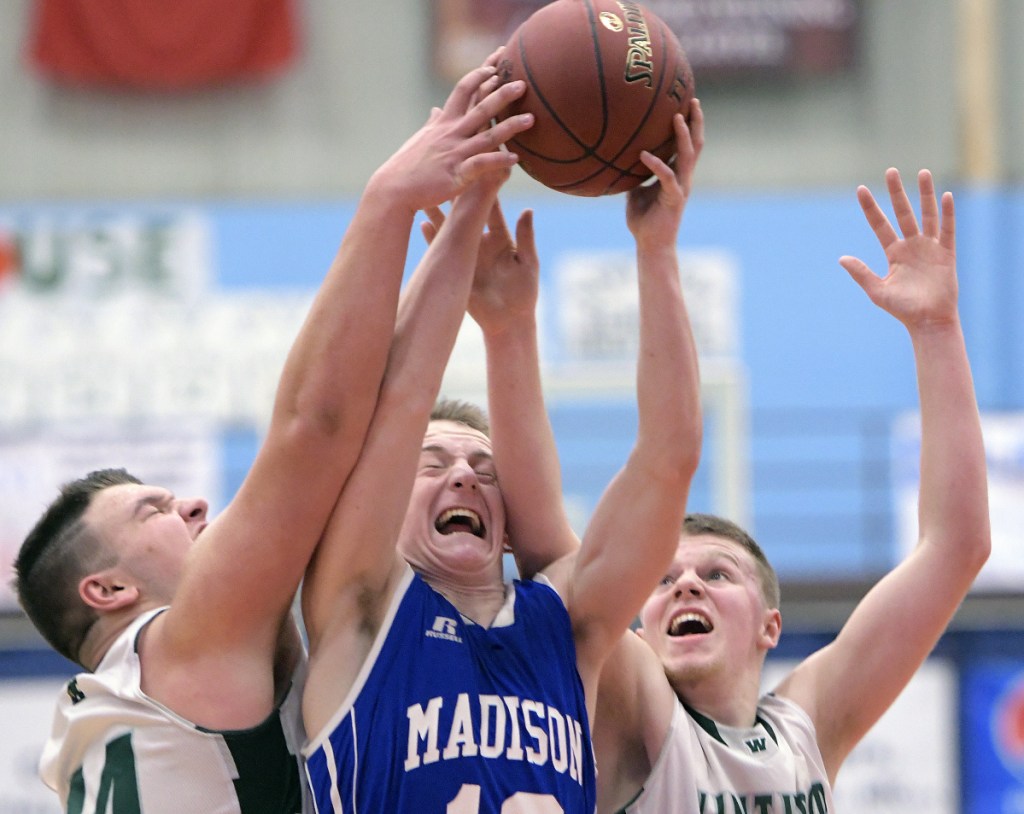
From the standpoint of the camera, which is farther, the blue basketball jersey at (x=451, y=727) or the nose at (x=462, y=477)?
the nose at (x=462, y=477)

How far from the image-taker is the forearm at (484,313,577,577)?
139 inches

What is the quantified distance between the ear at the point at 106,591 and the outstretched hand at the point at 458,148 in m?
1.08

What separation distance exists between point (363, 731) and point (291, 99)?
1140cm

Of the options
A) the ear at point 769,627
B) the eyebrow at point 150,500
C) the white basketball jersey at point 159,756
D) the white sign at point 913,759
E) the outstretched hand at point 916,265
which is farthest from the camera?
the white sign at point 913,759

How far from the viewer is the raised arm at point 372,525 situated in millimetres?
3084

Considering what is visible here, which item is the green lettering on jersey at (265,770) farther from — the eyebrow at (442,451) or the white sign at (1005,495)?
the white sign at (1005,495)

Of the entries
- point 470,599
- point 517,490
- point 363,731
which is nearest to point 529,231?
point 517,490

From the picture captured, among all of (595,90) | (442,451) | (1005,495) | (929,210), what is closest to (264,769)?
(442,451)

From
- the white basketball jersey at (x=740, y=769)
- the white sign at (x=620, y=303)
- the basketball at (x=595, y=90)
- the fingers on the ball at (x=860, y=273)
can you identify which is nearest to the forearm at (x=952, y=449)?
the fingers on the ball at (x=860, y=273)

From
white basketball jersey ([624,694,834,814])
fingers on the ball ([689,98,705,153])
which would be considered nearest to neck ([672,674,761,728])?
white basketball jersey ([624,694,834,814])

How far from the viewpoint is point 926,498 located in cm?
390

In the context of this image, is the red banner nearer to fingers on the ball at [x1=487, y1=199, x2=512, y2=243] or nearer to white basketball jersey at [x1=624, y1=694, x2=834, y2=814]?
fingers on the ball at [x1=487, y1=199, x2=512, y2=243]

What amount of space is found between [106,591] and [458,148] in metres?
1.27

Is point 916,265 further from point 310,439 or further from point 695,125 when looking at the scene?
point 310,439
